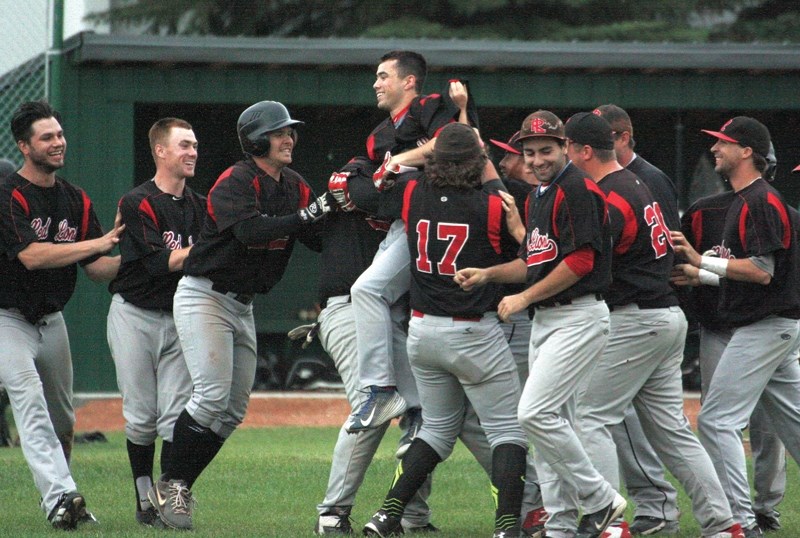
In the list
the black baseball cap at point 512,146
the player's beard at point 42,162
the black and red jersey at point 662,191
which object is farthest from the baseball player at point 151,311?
the black and red jersey at point 662,191

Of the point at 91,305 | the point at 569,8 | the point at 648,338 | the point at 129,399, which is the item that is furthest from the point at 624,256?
the point at 569,8

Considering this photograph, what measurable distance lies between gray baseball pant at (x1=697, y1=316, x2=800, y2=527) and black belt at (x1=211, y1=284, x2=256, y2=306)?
2.41 m

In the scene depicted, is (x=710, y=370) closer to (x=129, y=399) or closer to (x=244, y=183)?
(x=244, y=183)

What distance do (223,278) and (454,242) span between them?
4.47ft

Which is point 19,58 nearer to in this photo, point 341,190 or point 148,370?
point 148,370

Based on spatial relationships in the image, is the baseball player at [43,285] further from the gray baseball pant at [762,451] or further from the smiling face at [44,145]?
the gray baseball pant at [762,451]

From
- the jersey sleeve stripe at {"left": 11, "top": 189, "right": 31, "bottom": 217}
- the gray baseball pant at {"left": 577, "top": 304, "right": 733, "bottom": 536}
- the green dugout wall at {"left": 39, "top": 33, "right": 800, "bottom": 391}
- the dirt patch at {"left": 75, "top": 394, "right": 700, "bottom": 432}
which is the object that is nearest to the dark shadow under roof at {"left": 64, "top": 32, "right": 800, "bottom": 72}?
the green dugout wall at {"left": 39, "top": 33, "right": 800, "bottom": 391}

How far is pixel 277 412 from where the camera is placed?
1293 centimetres

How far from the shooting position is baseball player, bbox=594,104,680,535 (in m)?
6.57

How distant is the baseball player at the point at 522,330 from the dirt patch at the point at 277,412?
216 inches

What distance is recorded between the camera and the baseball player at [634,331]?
5953mm

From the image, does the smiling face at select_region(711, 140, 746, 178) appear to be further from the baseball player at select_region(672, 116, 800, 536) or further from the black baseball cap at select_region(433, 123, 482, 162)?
the black baseball cap at select_region(433, 123, 482, 162)

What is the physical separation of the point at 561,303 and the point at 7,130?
29.6 feet

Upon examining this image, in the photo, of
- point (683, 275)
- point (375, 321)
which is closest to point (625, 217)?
point (683, 275)
